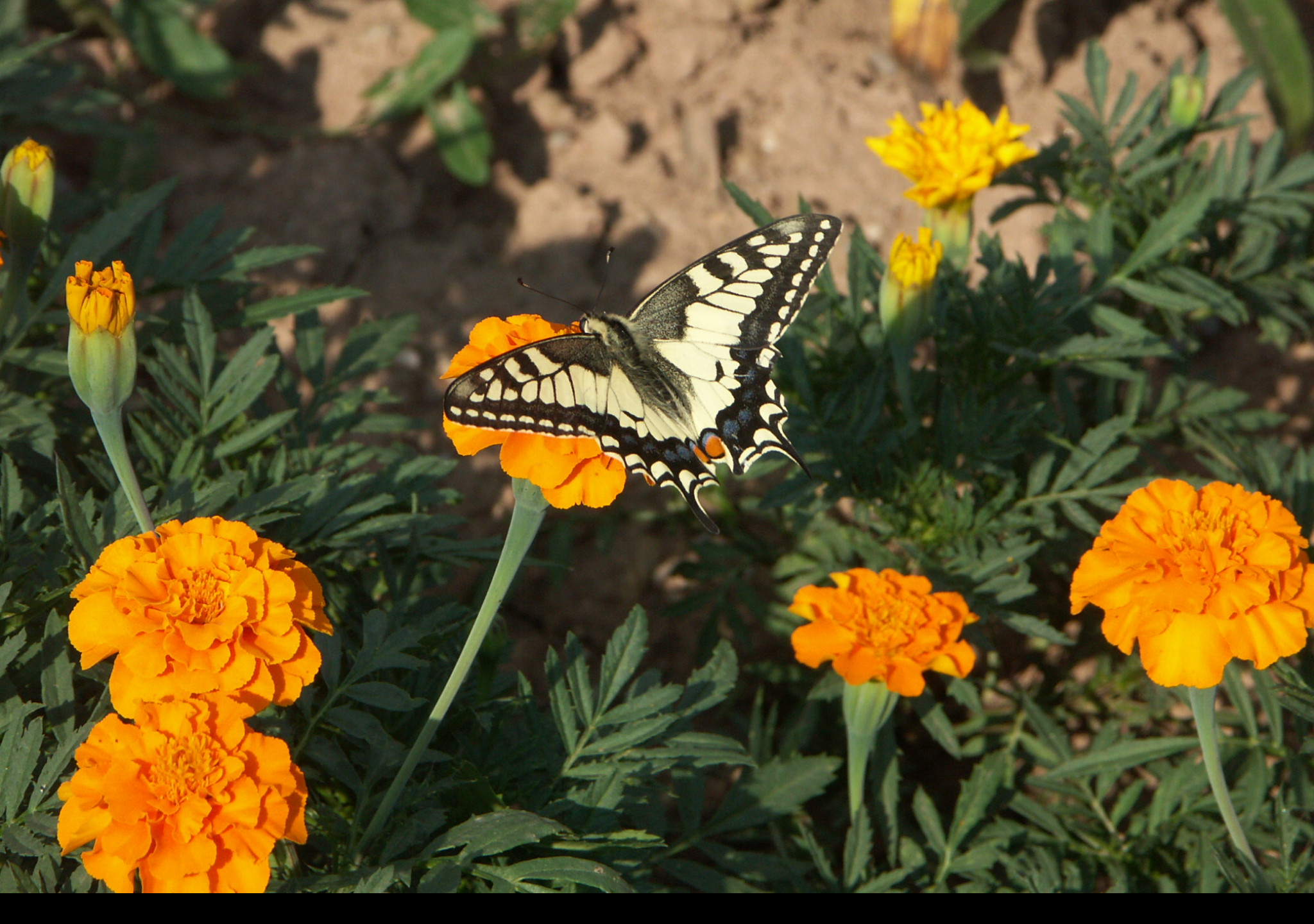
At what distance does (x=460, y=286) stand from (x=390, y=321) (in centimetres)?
84

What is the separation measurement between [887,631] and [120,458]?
987 millimetres

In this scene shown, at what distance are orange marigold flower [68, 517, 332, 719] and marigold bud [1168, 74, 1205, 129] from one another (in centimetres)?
184

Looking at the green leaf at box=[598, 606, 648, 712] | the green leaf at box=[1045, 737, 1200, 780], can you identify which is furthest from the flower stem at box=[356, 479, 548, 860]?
the green leaf at box=[1045, 737, 1200, 780]

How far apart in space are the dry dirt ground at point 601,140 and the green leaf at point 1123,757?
135 cm

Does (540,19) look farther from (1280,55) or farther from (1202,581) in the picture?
(1202,581)

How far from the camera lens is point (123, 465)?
1.22m

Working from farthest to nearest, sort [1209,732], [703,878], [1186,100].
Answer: [1186,100] < [703,878] < [1209,732]

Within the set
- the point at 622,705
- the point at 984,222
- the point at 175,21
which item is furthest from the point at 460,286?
the point at 622,705

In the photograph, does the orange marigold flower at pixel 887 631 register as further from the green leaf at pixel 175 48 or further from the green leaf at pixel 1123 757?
the green leaf at pixel 175 48

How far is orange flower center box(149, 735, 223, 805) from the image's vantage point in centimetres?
103

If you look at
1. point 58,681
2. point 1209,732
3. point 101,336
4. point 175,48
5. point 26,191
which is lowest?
point 1209,732

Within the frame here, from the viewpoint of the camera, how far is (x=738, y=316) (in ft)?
5.10

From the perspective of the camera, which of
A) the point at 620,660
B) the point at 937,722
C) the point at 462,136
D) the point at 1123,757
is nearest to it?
the point at 620,660

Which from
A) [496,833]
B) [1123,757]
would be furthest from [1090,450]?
[496,833]
